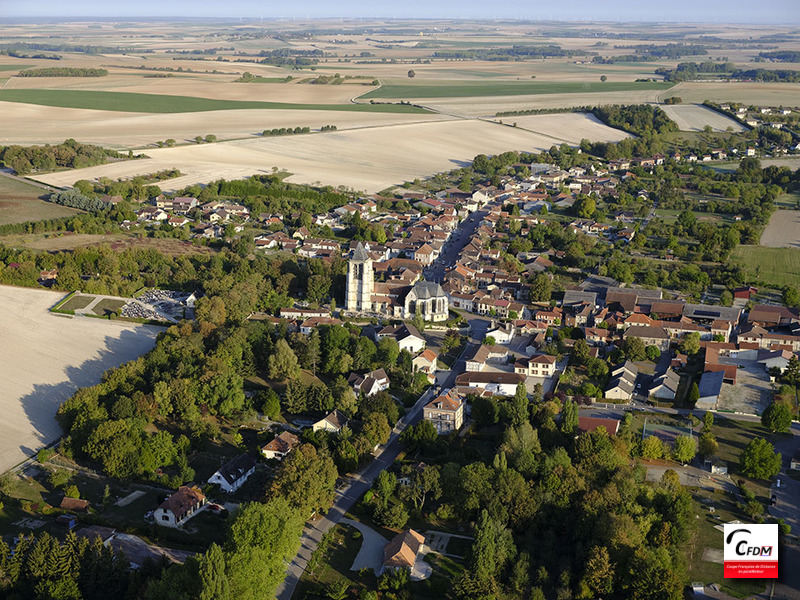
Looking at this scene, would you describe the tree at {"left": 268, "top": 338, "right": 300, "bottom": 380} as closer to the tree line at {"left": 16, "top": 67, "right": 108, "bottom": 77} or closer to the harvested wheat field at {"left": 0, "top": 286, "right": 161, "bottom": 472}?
the harvested wheat field at {"left": 0, "top": 286, "right": 161, "bottom": 472}

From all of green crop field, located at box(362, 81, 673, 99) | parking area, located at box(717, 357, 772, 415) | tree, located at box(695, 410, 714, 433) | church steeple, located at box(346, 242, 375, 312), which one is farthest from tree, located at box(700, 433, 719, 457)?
green crop field, located at box(362, 81, 673, 99)

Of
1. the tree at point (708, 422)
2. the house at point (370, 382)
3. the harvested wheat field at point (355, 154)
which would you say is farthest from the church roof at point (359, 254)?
the harvested wheat field at point (355, 154)

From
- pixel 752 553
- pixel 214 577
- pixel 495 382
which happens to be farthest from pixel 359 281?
pixel 752 553

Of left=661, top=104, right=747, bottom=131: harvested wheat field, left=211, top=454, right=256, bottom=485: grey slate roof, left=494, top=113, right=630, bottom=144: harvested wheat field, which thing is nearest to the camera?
left=211, top=454, right=256, bottom=485: grey slate roof

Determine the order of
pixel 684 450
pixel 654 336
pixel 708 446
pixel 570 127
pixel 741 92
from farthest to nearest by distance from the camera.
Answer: pixel 741 92
pixel 570 127
pixel 654 336
pixel 708 446
pixel 684 450

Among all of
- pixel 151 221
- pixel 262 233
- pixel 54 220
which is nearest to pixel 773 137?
pixel 262 233

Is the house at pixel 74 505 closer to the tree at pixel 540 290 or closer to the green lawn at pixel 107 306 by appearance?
the green lawn at pixel 107 306

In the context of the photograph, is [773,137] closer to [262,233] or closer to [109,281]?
[262,233]

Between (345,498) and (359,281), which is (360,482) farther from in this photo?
(359,281)
